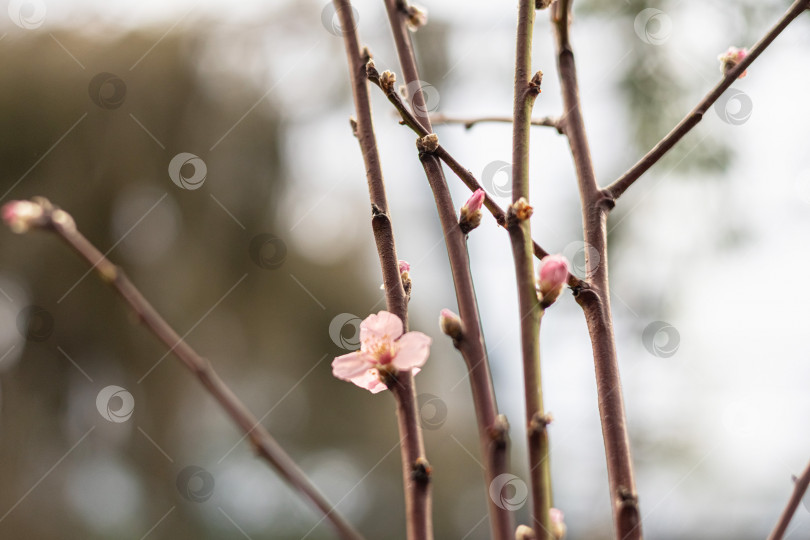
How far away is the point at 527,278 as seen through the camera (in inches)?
8.4

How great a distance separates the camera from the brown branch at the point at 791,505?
0.24 m

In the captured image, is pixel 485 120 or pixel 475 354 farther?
pixel 485 120

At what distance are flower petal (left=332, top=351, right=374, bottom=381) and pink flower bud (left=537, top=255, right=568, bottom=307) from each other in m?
0.07

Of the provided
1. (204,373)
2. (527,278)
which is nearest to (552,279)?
(527,278)

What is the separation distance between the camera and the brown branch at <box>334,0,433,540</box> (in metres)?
0.19

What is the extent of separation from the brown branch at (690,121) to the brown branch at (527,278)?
0.08 metres

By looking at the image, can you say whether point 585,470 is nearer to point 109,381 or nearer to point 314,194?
point 314,194

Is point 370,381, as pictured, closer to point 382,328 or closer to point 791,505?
point 382,328

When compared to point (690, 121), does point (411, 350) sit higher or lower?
lower

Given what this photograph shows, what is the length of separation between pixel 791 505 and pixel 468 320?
155mm

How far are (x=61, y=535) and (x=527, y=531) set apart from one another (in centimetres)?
160

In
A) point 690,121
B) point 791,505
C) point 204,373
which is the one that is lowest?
point 204,373

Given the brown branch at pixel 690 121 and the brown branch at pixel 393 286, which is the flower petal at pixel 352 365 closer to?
the brown branch at pixel 393 286

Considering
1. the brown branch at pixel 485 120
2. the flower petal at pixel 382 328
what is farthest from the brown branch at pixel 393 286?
the brown branch at pixel 485 120
